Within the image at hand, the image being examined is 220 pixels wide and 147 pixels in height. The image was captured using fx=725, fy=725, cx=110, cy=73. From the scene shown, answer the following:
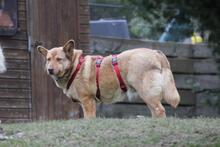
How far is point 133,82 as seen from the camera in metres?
10.9

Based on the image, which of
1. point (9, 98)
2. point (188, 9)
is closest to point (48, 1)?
point (9, 98)

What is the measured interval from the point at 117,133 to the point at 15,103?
5.14 meters

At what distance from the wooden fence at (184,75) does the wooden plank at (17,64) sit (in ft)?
12.5

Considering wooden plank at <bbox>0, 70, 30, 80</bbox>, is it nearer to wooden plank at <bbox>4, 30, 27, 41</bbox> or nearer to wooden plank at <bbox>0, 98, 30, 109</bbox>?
wooden plank at <bbox>0, 98, 30, 109</bbox>

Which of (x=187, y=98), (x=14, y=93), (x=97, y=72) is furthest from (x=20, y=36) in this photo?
(x=187, y=98)

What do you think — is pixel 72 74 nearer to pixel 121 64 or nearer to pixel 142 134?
pixel 121 64

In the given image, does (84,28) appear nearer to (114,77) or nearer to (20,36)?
(20,36)

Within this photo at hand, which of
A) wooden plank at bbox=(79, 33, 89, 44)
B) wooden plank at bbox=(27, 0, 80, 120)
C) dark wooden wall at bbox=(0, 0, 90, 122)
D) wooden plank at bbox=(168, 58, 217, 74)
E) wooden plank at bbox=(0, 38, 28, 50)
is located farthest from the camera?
wooden plank at bbox=(168, 58, 217, 74)

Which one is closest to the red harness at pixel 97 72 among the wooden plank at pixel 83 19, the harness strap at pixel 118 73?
the harness strap at pixel 118 73

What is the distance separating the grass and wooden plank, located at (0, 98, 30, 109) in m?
3.88

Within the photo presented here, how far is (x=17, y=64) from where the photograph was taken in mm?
13703

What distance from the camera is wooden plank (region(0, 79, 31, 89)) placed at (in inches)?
537

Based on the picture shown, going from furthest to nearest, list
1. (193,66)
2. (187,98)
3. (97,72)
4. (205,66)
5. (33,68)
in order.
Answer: (205,66) → (193,66) → (187,98) → (33,68) → (97,72)

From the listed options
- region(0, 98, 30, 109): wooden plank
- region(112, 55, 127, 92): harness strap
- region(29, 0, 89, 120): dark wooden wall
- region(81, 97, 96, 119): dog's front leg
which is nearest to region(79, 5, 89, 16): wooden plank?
Result: region(29, 0, 89, 120): dark wooden wall
